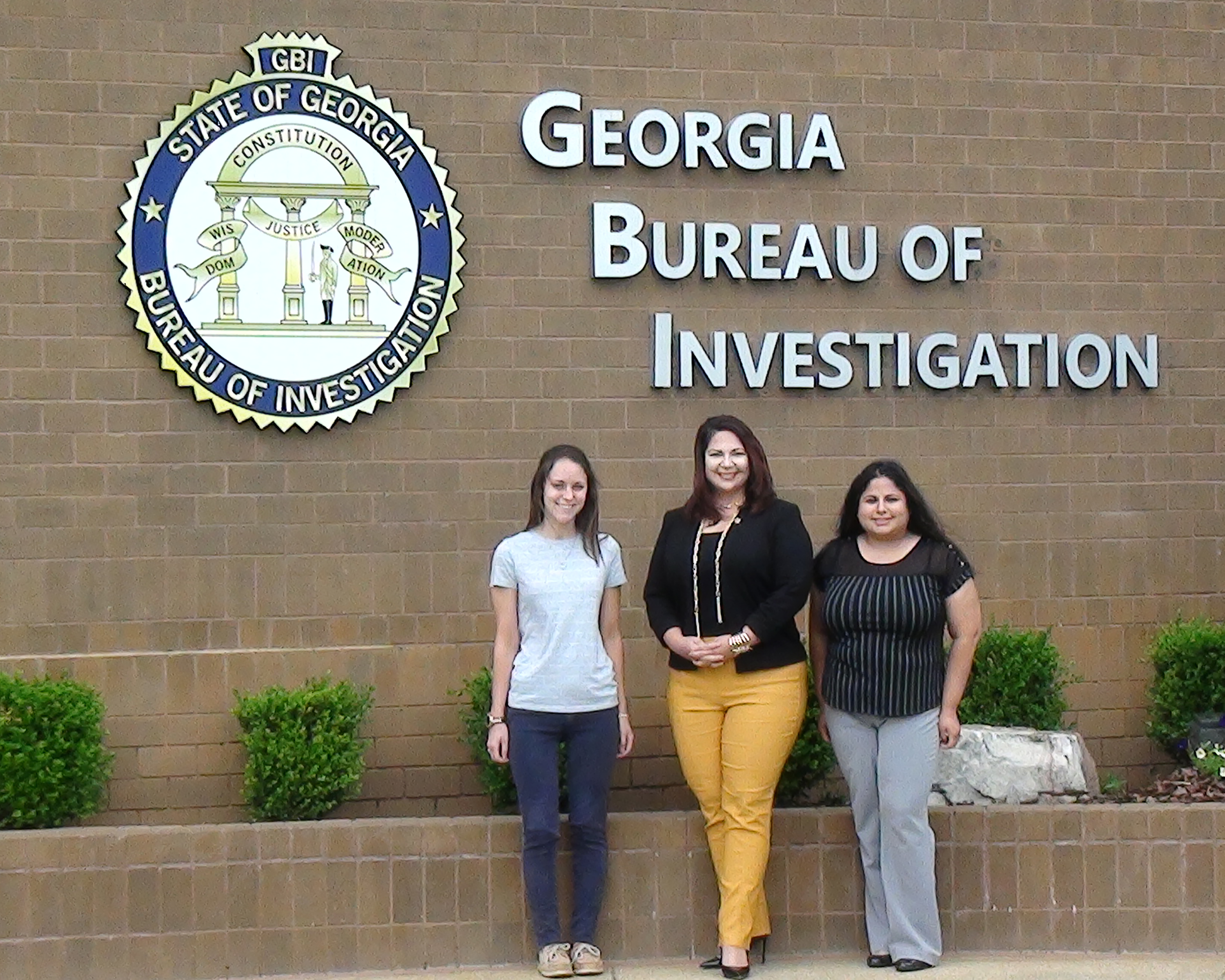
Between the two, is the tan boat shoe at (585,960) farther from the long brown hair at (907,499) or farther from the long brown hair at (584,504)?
the long brown hair at (907,499)

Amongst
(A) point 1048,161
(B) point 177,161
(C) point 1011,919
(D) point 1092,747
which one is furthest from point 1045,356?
(B) point 177,161

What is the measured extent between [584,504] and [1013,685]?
2119 millimetres

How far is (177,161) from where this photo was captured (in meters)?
6.73

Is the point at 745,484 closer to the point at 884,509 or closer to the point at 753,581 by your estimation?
the point at 753,581

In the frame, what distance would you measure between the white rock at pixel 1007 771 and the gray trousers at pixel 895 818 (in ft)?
1.77

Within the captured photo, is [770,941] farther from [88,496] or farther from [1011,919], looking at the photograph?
[88,496]

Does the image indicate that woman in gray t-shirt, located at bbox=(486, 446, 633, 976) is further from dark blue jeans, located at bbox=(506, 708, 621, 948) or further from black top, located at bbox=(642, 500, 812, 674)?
black top, located at bbox=(642, 500, 812, 674)

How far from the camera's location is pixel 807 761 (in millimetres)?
6016

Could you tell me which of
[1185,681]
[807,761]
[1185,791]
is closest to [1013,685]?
[1185,791]

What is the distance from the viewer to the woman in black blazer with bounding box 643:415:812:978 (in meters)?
5.39

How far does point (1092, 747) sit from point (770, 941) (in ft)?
7.36

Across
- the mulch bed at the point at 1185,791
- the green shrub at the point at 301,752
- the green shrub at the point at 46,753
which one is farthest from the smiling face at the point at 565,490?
the mulch bed at the point at 1185,791

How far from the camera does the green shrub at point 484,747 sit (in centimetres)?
617

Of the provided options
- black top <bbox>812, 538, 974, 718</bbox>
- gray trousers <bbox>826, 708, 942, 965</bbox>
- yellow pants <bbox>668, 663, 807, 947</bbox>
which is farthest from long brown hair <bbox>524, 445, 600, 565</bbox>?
gray trousers <bbox>826, 708, 942, 965</bbox>
